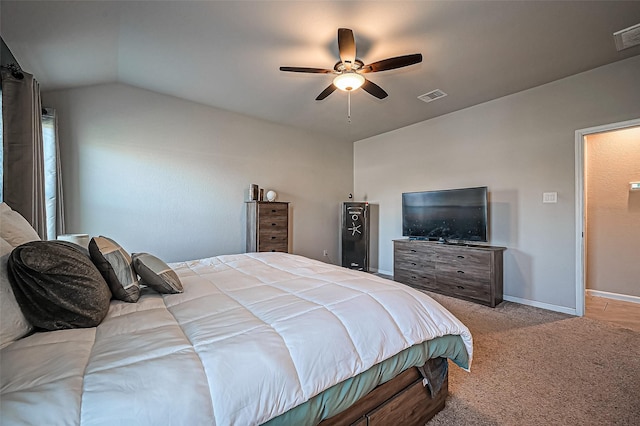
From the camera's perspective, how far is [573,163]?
3031 mm

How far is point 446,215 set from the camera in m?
3.88

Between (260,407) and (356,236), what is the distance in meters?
4.09

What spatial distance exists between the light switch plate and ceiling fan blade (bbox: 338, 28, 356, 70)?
2.85m

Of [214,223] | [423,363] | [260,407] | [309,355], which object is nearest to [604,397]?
[423,363]

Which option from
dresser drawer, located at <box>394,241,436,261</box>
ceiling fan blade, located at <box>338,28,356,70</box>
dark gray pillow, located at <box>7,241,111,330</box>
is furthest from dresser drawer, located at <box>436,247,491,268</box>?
dark gray pillow, located at <box>7,241,111,330</box>

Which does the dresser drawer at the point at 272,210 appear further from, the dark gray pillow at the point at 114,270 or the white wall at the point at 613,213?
the white wall at the point at 613,213

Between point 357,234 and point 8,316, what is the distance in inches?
169

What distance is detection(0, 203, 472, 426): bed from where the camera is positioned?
683 millimetres

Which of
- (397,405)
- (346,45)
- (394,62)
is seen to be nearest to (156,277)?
(397,405)

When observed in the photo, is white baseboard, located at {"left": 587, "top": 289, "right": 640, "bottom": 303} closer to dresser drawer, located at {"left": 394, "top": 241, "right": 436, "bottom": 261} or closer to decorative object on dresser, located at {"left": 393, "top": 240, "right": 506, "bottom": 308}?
decorative object on dresser, located at {"left": 393, "top": 240, "right": 506, "bottom": 308}

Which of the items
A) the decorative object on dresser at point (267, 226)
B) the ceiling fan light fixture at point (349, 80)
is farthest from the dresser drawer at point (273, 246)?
the ceiling fan light fixture at point (349, 80)

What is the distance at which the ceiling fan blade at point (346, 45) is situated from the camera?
196cm

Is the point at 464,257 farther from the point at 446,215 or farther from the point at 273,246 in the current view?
the point at 273,246

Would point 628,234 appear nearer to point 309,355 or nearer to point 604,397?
point 604,397
